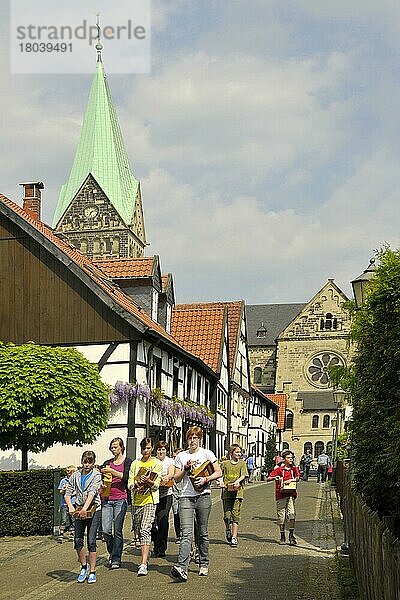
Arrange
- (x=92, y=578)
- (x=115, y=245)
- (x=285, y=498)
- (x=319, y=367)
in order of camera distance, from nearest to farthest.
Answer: (x=92, y=578) → (x=285, y=498) → (x=319, y=367) → (x=115, y=245)

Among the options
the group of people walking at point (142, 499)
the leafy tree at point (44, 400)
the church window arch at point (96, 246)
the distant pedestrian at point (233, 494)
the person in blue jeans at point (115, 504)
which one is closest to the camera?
the group of people walking at point (142, 499)

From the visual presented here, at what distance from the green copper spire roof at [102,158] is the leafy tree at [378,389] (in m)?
80.4

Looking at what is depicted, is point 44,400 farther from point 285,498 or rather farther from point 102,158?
point 102,158

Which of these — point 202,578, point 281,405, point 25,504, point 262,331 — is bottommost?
point 202,578

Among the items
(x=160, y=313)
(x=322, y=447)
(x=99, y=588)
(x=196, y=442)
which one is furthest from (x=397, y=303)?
(x=322, y=447)

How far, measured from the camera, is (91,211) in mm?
95188

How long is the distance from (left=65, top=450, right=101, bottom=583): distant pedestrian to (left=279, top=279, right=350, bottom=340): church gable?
7602 cm

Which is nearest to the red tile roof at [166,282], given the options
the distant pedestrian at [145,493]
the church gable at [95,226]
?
the distant pedestrian at [145,493]

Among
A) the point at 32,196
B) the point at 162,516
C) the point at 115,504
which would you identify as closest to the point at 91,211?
the point at 32,196

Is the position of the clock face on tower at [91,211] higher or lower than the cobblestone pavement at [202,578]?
higher

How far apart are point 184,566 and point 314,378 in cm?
7582

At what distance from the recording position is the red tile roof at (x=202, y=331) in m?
38.9

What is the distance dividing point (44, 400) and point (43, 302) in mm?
7239

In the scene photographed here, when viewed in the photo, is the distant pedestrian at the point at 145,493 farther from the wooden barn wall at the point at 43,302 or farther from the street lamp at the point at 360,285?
the wooden barn wall at the point at 43,302
